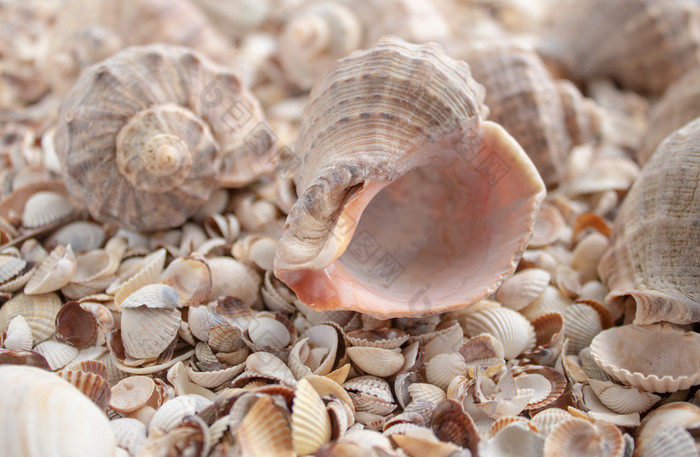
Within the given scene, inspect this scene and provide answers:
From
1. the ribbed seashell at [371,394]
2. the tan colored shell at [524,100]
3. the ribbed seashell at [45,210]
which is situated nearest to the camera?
the ribbed seashell at [371,394]

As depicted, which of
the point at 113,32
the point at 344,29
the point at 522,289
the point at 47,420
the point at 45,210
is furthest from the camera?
the point at 344,29

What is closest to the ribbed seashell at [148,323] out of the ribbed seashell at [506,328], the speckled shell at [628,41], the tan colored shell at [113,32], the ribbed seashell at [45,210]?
the ribbed seashell at [45,210]

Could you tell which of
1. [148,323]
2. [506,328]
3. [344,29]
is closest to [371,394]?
[506,328]

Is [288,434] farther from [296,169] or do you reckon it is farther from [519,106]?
[519,106]

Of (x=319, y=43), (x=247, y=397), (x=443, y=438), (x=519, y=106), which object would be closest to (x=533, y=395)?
(x=443, y=438)

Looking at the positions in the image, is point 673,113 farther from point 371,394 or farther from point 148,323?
point 148,323

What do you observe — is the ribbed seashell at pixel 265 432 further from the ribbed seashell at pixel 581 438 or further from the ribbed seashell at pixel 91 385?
the ribbed seashell at pixel 581 438
